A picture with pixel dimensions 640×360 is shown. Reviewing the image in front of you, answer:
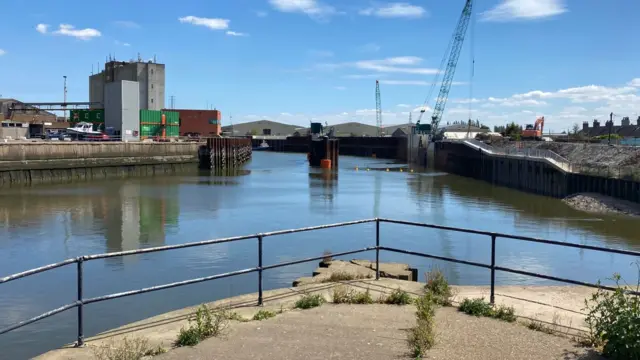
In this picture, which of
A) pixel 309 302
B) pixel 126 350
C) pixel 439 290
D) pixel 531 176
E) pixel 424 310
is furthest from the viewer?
pixel 531 176

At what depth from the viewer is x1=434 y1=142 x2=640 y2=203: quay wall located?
41.2m

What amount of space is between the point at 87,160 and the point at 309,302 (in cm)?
6173

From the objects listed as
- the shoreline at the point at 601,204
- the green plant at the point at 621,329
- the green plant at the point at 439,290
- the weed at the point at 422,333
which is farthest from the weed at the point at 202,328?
the shoreline at the point at 601,204

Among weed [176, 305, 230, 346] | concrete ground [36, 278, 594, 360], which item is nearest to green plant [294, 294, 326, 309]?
concrete ground [36, 278, 594, 360]

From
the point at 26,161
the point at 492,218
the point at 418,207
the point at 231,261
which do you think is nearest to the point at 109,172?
the point at 26,161

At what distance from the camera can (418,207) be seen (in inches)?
1645

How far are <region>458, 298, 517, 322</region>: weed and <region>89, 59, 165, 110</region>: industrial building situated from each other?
144678mm

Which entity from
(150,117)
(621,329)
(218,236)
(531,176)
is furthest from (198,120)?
(621,329)

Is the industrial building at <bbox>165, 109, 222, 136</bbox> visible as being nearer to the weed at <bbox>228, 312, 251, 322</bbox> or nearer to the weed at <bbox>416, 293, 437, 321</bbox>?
the weed at <bbox>228, 312, 251, 322</bbox>

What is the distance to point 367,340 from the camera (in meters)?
7.22

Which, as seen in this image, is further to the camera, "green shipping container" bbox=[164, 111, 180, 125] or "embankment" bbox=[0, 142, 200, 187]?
"green shipping container" bbox=[164, 111, 180, 125]

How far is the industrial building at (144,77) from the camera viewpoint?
144750mm

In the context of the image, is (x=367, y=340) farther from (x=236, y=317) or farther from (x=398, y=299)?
(x=236, y=317)

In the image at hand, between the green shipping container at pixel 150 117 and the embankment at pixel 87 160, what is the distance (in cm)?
2876
